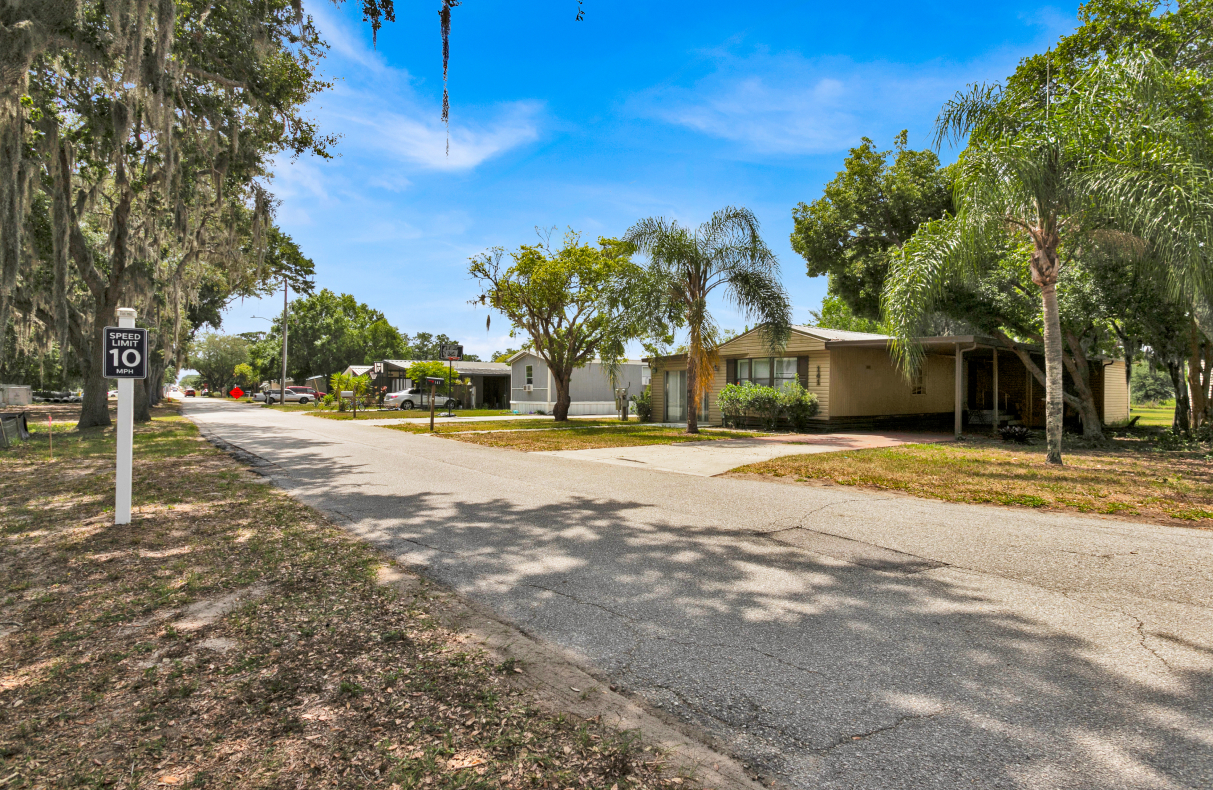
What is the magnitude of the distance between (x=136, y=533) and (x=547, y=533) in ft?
12.6

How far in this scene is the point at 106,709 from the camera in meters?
2.74

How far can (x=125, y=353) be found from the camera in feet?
20.4

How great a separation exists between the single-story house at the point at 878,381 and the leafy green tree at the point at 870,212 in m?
3.64

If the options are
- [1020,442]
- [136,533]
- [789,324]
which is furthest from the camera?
[789,324]

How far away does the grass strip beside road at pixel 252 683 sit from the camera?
2324 millimetres

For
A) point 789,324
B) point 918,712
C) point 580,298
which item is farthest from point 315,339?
point 918,712

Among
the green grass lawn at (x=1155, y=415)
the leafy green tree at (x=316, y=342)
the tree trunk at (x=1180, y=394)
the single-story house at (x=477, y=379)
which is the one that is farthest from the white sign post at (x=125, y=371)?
the leafy green tree at (x=316, y=342)

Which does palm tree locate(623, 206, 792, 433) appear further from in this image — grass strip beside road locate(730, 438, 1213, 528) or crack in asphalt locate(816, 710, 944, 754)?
crack in asphalt locate(816, 710, 944, 754)

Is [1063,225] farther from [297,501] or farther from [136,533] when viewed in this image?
[136,533]

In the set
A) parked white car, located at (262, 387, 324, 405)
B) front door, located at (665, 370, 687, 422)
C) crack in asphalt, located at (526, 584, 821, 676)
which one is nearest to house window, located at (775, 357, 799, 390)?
front door, located at (665, 370, 687, 422)

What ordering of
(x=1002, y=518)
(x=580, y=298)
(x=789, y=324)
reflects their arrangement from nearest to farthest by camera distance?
1. (x=1002, y=518)
2. (x=789, y=324)
3. (x=580, y=298)

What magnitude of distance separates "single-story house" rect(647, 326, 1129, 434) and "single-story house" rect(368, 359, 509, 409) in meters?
17.6

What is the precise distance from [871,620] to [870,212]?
2329cm

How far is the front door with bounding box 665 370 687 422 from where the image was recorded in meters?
25.7
